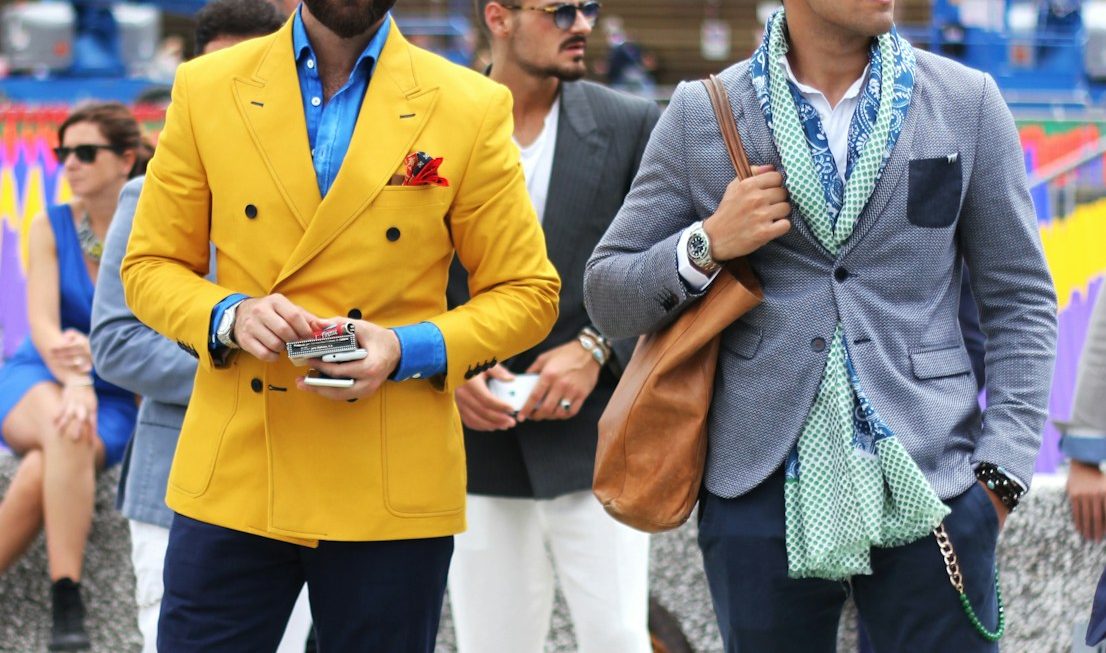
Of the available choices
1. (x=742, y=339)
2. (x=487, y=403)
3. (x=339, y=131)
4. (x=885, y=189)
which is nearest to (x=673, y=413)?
(x=742, y=339)

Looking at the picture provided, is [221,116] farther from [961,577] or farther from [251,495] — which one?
[961,577]

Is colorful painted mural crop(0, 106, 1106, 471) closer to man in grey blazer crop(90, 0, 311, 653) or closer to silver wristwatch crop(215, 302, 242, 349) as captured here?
man in grey blazer crop(90, 0, 311, 653)

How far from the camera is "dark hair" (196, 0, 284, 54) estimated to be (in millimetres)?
4324

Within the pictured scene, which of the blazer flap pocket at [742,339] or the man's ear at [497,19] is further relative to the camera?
the man's ear at [497,19]

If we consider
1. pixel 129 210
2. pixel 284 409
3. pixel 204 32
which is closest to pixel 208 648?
pixel 284 409

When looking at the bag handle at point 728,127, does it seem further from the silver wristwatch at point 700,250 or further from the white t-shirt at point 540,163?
the white t-shirt at point 540,163

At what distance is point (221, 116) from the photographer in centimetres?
300

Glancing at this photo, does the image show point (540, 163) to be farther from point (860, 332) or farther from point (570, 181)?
point (860, 332)

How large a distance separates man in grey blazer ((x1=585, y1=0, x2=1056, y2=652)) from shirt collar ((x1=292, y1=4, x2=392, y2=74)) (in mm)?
608

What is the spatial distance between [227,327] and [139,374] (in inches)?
40.3

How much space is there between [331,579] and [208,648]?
0.87 feet

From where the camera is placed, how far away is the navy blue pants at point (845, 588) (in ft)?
9.32

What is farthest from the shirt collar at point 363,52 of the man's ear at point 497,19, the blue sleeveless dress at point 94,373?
the blue sleeveless dress at point 94,373

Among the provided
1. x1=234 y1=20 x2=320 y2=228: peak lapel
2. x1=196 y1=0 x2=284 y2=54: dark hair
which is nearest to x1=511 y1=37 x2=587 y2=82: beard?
x1=196 y1=0 x2=284 y2=54: dark hair
